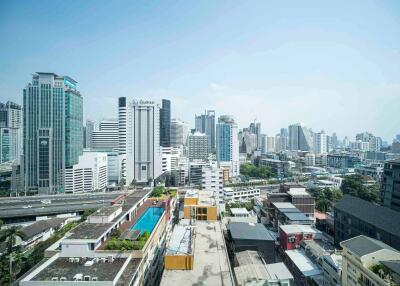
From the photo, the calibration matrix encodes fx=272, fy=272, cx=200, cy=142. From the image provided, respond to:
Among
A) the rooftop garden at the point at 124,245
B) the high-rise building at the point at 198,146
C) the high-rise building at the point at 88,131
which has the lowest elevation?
the rooftop garden at the point at 124,245

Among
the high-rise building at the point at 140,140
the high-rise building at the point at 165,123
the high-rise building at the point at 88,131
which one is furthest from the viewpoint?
the high-rise building at the point at 88,131

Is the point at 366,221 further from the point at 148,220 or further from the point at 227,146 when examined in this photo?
the point at 227,146

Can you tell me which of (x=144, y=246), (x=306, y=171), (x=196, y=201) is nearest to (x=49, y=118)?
(x=196, y=201)

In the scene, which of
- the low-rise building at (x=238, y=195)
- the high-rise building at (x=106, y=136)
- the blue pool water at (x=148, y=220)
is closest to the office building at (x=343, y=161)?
the low-rise building at (x=238, y=195)

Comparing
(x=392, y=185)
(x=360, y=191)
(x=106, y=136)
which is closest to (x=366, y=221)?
(x=392, y=185)

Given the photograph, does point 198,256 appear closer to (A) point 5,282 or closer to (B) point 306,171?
(A) point 5,282

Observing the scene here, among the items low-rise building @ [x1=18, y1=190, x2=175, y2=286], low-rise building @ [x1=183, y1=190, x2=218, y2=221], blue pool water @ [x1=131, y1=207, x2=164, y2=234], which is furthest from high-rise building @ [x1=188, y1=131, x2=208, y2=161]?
low-rise building @ [x1=18, y1=190, x2=175, y2=286]

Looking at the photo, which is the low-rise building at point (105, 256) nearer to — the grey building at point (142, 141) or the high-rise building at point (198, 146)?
the grey building at point (142, 141)
